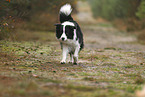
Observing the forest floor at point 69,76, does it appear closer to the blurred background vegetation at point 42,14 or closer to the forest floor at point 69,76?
the forest floor at point 69,76

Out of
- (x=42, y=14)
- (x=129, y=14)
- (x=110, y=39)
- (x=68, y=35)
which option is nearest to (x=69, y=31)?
(x=68, y=35)

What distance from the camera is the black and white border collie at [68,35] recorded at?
9750mm

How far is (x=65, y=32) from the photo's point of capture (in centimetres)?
975

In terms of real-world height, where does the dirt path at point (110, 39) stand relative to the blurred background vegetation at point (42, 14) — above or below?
below

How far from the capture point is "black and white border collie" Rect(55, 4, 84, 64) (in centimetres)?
975

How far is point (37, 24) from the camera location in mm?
25703

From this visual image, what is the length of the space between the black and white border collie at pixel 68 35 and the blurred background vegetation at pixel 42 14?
182cm

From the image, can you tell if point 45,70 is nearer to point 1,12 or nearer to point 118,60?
point 118,60

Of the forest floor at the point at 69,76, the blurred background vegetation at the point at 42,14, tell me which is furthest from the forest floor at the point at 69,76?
the blurred background vegetation at the point at 42,14

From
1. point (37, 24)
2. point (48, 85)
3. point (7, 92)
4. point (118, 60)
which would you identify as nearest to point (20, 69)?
point (48, 85)

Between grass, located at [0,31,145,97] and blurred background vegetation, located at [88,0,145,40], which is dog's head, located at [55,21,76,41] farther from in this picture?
blurred background vegetation, located at [88,0,145,40]

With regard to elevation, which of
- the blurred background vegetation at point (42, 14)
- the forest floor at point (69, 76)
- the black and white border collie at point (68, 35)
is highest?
the blurred background vegetation at point (42, 14)

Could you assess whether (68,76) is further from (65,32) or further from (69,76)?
(65,32)

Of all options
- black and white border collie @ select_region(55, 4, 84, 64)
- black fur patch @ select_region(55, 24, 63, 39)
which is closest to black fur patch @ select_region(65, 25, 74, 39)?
black and white border collie @ select_region(55, 4, 84, 64)
